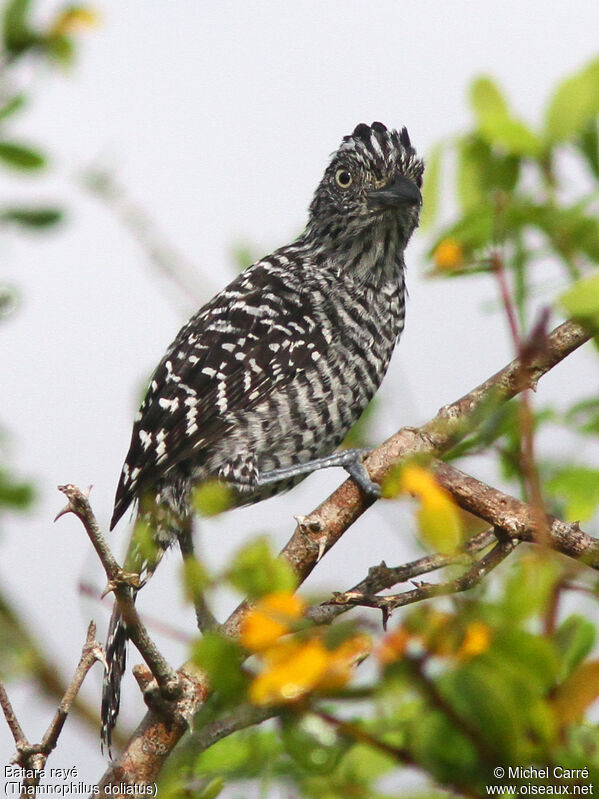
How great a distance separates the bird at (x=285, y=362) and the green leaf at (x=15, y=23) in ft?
9.57

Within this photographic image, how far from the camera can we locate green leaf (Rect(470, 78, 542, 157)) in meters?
1.10

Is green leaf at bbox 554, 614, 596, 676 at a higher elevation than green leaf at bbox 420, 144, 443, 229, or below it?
below

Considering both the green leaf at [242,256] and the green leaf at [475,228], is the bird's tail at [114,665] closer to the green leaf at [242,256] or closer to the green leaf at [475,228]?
the green leaf at [242,256]

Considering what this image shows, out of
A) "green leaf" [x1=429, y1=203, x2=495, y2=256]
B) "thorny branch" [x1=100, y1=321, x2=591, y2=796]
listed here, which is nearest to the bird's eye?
"thorny branch" [x1=100, y1=321, x2=591, y2=796]

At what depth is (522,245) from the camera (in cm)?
109

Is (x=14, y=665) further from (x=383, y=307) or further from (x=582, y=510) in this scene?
(x=383, y=307)

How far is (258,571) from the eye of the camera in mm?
979

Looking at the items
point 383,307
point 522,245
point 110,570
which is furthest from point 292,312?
point 522,245

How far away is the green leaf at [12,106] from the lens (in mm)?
1106

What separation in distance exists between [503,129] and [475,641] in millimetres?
543

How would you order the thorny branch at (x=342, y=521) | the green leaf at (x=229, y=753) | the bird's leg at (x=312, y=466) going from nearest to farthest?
1. the green leaf at (x=229, y=753)
2. the thorny branch at (x=342, y=521)
3. the bird's leg at (x=312, y=466)

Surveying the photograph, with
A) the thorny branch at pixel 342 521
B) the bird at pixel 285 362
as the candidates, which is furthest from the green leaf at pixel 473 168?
the bird at pixel 285 362

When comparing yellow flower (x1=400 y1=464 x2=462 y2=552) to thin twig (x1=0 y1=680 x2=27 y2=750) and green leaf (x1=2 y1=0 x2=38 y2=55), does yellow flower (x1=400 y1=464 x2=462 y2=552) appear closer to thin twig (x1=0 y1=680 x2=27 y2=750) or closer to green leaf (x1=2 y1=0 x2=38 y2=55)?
green leaf (x1=2 y1=0 x2=38 y2=55)

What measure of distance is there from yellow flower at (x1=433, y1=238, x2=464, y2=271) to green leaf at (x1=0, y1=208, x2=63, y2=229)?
17.3 inches
